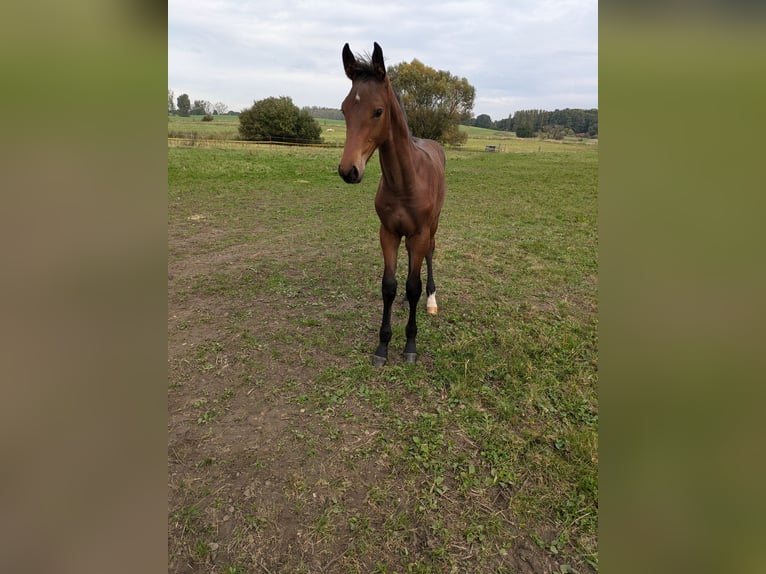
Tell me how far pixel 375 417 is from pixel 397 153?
6.49 feet

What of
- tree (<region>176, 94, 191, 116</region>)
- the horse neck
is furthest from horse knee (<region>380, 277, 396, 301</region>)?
tree (<region>176, 94, 191, 116</region>)

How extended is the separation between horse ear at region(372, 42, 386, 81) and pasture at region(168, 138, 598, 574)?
191 cm

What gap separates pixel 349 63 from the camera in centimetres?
245

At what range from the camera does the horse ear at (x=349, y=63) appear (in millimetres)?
2389

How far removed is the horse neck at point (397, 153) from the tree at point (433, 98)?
87.0 ft

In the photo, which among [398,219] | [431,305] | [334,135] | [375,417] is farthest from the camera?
[334,135]

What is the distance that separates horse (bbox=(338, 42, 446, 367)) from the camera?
2.42 meters

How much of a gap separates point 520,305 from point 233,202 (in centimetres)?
819

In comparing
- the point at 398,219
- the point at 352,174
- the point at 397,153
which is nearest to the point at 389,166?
the point at 397,153

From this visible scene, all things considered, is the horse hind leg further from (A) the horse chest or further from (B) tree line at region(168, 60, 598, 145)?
(B) tree line at region(168, 60, 598, 145)

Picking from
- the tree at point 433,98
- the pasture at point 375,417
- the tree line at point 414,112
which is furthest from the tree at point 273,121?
the pasture at point 375,417
